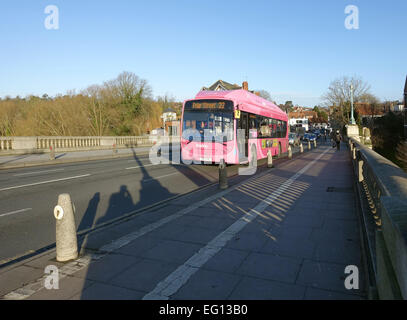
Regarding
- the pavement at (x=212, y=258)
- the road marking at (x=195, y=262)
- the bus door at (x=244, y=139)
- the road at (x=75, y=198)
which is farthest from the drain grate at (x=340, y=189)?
the bus door at (x=244, y=139)

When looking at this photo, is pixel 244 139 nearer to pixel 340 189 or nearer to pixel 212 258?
pixel 340 189

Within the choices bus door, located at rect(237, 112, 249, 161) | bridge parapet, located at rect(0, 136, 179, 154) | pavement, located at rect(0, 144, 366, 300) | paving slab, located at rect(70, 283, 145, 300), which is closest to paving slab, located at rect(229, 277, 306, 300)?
pavement, located at rect(0, 144, 366, 300)

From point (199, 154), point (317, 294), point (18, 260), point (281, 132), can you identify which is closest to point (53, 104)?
point (281, 132)

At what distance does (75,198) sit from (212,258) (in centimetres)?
626

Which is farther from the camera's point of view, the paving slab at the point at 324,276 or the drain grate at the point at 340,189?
the drain grate at the point at 340,189

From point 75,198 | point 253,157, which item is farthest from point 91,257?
point 253,157

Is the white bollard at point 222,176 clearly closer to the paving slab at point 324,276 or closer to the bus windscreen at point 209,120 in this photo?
the bus windscreen at point 209,120

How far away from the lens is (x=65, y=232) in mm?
4957

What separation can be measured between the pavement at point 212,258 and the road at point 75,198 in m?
0.92

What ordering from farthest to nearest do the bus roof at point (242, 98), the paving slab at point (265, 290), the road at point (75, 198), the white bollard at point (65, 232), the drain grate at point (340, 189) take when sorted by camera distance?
the bus roof at point (242, 98) → the drain grate at point (340, 189) → the road at point (75, 198) → the white bollard at point (65, 232) → the paving slab at point (265, 290)

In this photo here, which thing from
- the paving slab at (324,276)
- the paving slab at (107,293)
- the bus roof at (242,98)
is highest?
the bus roof at (242,98)

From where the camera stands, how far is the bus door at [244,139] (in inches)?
622

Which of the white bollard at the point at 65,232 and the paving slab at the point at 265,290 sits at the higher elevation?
the white bollard at the point at 65,232
